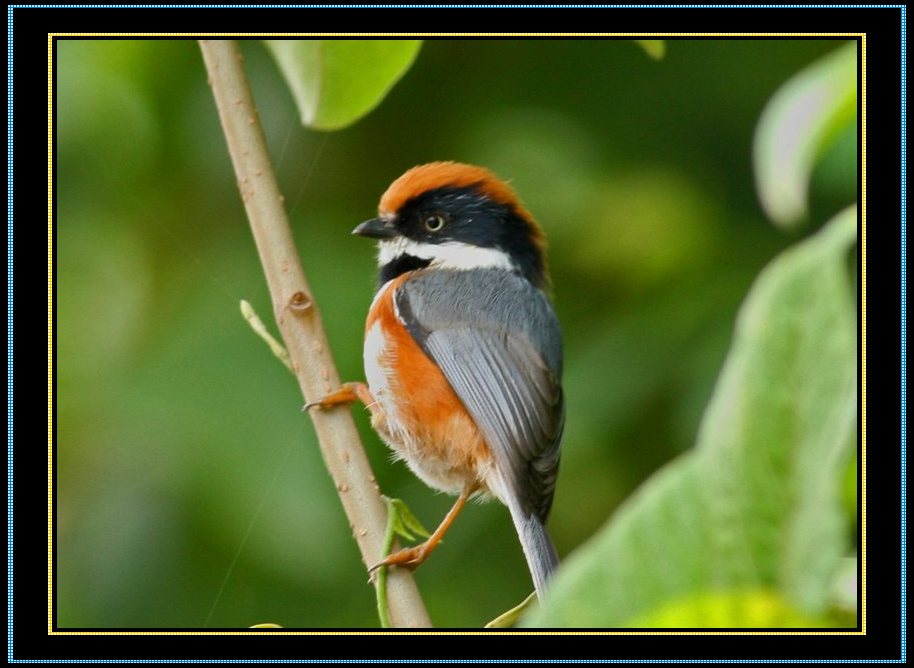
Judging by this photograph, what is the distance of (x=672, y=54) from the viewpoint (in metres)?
3.96

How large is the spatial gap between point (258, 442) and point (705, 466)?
8.90 feet

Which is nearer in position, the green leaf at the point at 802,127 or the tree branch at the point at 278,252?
the green leaf at the point at 802,127

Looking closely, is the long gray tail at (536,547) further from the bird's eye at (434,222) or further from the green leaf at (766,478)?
the green leaf at (766,478)

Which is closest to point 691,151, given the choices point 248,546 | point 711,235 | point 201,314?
point 711,235

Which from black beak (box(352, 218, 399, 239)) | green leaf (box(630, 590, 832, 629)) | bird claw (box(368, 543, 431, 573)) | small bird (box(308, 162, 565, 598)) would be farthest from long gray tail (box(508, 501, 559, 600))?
green leaf (box(630, 590, 832, 629))

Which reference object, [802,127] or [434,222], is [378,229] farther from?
[802,127]

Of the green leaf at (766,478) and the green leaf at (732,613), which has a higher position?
the green leaf at (766,478)

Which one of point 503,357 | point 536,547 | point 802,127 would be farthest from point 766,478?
point 503,357

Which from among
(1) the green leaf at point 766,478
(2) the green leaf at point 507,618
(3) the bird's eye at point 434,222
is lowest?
(2) the green leaf at point 507,618

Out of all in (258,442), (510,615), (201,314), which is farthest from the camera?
(201,314)

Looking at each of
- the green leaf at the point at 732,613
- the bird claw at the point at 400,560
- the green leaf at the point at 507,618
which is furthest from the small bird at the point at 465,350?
the green leaf at the point at 732,613

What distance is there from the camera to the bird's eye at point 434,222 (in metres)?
3.52

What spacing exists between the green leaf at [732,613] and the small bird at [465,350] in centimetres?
179
